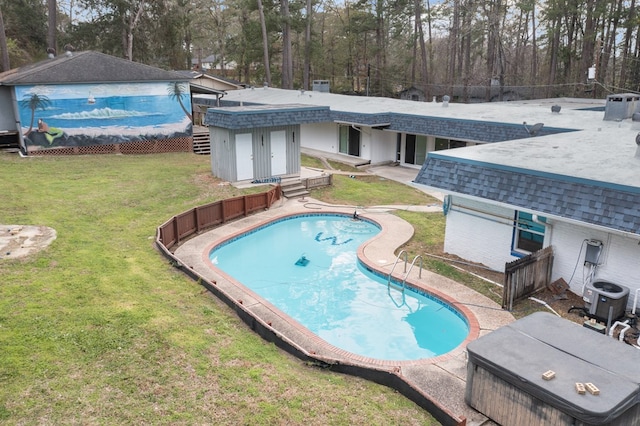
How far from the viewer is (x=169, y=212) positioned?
16984mm

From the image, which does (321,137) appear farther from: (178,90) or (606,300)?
(606,300)

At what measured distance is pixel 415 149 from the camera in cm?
2664

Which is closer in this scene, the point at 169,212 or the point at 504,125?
the point at 169,212

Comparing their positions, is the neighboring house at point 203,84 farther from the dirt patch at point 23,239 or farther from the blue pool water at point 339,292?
the dirt patch at point 23,239

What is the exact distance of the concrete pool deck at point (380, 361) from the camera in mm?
8000

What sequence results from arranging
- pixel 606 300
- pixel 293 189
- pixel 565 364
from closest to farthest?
pixel 565 364, pixel 606 300, pixel 293 189

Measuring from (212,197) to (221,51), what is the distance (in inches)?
1894

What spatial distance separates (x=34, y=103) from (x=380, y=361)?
70.6 feet

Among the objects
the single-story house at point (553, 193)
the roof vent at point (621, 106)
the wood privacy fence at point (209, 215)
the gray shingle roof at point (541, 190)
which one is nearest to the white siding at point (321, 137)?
the single-story house at point (553, 193)

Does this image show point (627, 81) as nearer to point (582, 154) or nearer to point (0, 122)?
point (582, 154)

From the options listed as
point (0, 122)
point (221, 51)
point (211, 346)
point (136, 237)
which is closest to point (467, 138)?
point (136, 237)

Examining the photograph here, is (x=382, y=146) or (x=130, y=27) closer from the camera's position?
(x=382, y=146)

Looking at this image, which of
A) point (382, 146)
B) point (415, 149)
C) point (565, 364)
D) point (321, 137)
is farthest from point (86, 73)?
point (565, 364)

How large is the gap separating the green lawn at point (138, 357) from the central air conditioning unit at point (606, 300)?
201 inches
